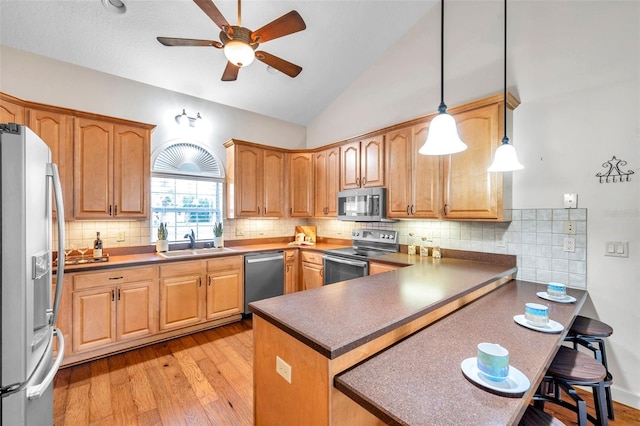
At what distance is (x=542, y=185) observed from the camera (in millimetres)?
2326

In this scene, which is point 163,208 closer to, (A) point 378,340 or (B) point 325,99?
(B) point 325,99

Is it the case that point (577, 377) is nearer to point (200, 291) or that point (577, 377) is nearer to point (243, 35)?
point (243, 35)

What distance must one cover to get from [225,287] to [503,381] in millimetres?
3004

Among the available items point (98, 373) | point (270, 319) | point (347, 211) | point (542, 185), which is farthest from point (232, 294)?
point (542, 185)

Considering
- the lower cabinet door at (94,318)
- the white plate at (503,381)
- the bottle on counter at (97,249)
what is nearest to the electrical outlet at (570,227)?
the white plate at (503,381)

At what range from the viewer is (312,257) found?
3.78 m

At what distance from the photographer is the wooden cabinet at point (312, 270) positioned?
3.65 meters

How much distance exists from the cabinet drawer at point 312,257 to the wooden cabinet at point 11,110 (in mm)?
3181

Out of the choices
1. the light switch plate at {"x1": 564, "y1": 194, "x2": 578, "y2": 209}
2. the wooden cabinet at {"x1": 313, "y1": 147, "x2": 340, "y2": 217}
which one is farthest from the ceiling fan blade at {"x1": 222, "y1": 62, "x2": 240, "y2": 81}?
the light switch plate at {"x1": 564, "y1": 194, "x2": 578, "y2": 209}

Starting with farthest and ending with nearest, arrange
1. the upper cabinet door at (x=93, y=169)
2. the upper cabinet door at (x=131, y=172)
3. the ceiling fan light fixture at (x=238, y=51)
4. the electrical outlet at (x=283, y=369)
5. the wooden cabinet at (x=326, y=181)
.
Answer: the wooden cabinet at (x=326, y=181), the upper cabinet door at (x=131, y=172), the upper cabinet door at (x=93, y=169), the ceiling fan light fixture at (x=238, y=51), the electrical outlet at (x=283, y=369)

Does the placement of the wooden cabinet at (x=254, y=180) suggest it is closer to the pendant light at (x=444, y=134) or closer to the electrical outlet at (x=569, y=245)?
the pendant light at (x=444, y=134)

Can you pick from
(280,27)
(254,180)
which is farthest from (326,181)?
(280,27)

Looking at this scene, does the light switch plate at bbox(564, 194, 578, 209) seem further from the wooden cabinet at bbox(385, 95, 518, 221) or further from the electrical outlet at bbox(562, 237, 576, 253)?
the wooden cabinet at bbox(385, 95, 518, 221)

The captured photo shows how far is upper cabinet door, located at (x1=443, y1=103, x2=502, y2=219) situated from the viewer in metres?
2.34
